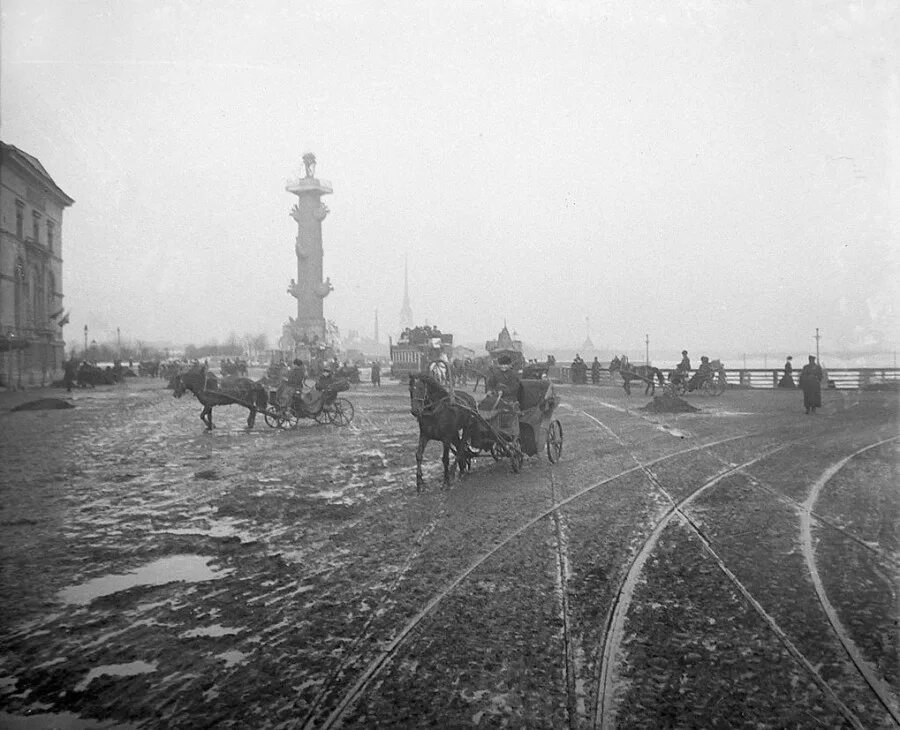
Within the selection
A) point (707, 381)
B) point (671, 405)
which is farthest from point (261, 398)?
point (707, 381)

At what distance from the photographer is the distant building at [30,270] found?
32938mm

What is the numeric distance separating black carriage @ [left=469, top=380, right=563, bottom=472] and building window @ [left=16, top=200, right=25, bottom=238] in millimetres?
35580

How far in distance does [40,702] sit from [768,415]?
19.5m

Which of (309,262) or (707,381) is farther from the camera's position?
(309,262)

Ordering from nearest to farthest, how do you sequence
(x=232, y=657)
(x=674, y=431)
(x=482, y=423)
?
(x=232, y=657), (x=482, y=423), (x=674, y=431)

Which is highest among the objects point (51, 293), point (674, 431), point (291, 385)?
point (51, 293)

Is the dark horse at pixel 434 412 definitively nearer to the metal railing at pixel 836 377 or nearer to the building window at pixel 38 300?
the metal railing at pixel 836 377

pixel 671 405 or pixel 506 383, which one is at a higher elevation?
pixel 506 383

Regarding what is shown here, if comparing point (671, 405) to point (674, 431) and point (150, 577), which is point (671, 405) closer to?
point (674, 431)

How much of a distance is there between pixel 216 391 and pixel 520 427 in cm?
946

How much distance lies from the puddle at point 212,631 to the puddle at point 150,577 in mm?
1007

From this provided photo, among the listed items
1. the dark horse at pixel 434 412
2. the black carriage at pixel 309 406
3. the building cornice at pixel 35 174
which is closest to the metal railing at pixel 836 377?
the black carriage at pixel 309 406

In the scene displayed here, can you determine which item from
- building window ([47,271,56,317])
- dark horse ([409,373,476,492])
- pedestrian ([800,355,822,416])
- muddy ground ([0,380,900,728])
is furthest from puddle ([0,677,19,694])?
building window ([47,271,56,317])

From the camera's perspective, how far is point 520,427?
10289 millimetres
